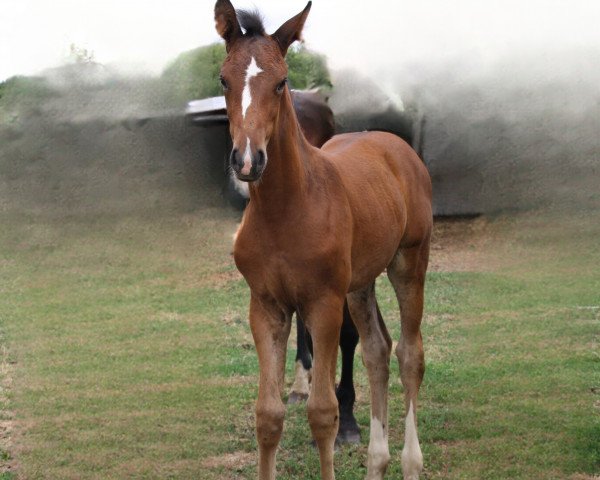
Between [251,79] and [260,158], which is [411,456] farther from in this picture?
[251,79]

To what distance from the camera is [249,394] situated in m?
7.01

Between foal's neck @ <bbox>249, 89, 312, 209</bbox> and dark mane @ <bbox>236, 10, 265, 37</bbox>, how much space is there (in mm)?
316

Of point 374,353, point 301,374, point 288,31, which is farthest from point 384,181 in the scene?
point 301,374

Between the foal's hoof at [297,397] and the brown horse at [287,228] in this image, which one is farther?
the foal's hoof at [297,397]

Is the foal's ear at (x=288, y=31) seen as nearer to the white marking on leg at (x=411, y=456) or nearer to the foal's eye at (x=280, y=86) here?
the foal's eye at (x=280, y=86)

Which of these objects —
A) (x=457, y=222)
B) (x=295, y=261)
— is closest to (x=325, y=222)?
(x=295, y=261)

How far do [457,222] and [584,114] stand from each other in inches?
91.6

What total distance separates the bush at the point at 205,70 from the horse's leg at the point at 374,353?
17.0ft

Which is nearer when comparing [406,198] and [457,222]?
[406,198]

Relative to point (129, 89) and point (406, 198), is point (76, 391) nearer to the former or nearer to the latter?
point (406, 198)

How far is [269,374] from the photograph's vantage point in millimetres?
4438

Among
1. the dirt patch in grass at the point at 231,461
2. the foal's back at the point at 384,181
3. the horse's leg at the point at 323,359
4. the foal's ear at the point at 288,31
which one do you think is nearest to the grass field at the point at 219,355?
the dirt patch in grass at the point at 231,461

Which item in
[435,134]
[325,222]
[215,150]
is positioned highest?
[325,222]

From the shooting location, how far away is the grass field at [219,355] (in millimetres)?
5766
